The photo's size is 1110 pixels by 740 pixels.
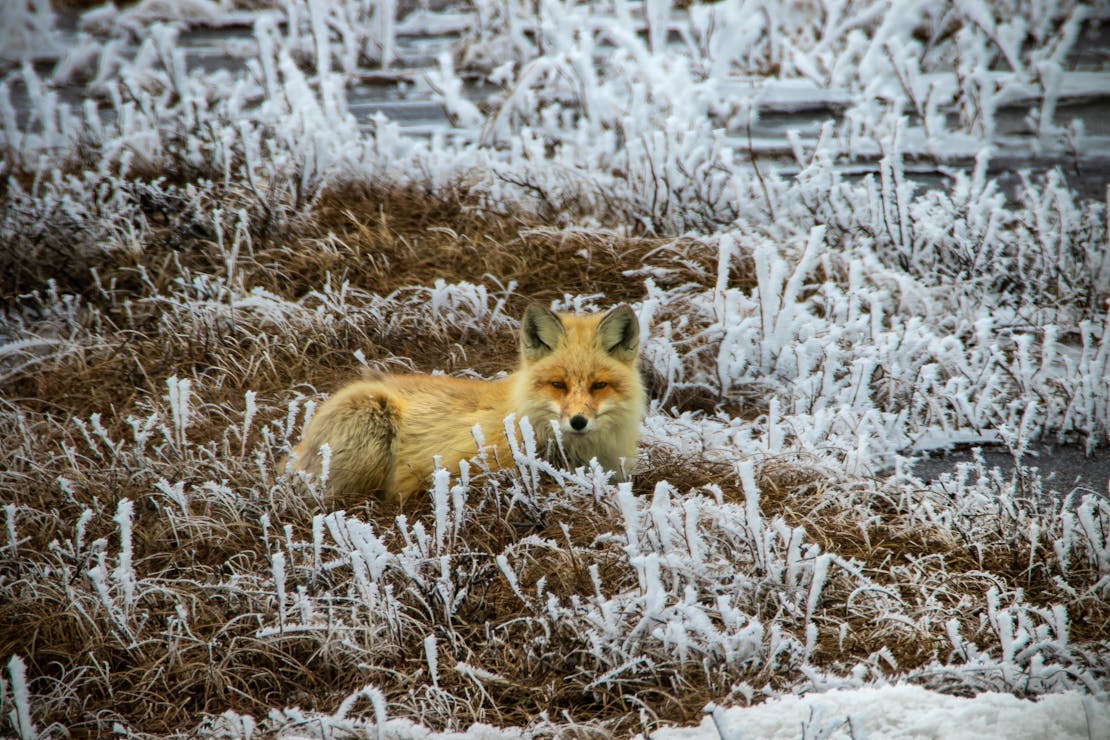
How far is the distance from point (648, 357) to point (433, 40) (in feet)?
26.6

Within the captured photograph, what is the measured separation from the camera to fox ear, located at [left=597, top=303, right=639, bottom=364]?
13.3 ft

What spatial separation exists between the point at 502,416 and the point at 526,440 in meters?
0.65

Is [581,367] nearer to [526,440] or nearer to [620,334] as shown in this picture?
[620,334]

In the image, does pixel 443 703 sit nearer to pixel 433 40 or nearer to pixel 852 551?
pixel 852 551

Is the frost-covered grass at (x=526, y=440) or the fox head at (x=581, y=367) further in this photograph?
the fox head at (x=581, y=367)

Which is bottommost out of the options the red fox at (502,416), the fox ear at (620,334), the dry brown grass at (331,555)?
the dry brown grass at (331,555)

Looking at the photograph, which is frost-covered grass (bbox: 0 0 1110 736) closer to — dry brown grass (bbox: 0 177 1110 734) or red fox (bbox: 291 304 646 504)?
dry brown grass (bbox: 0 177 1110 734)

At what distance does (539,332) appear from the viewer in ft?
13.6

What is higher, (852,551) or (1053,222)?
(1053,222)

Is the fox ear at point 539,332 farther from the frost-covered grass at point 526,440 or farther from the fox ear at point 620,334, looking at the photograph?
the frost-covered grass at point 526,440

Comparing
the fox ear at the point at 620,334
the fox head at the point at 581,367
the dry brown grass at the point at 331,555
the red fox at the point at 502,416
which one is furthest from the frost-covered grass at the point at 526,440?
the fox ear at the point at 620,334

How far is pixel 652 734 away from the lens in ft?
8.96

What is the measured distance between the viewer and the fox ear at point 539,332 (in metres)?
4.07

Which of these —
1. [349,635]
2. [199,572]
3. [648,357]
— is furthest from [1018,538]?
[199,572]
